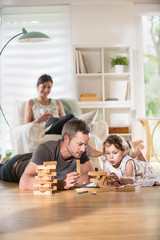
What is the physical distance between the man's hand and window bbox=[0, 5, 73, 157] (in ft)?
11.3

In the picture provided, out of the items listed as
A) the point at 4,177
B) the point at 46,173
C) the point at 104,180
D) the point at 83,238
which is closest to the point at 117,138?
the point at 104,180

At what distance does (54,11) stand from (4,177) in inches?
133

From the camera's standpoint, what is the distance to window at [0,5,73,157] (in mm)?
6293

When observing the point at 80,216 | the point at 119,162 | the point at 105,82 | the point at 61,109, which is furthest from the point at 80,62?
the point at 80,216

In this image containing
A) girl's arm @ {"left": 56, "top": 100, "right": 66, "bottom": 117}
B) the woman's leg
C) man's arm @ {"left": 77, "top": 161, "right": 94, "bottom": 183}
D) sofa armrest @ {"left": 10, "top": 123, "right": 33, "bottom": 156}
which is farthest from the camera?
girl's arm @ {"left": 56, "top": 100, "right": 66, "bottom": 117}

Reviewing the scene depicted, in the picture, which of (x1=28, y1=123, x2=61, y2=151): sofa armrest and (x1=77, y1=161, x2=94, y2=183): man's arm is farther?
(x1=28, y1=123, x2=61, y2=151): sofa armrest

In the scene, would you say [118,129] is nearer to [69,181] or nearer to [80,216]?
[69,181]

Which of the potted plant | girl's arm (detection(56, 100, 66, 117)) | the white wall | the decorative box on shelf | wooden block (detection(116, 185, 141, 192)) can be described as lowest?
wooden block (detection(116, 185, 141, 192))

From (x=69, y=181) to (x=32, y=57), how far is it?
3881 mm

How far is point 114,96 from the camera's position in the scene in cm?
624

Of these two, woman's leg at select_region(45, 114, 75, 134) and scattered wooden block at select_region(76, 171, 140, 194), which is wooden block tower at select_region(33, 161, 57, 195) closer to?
scattered wooden block at select_region(76, 171, 140, 194)

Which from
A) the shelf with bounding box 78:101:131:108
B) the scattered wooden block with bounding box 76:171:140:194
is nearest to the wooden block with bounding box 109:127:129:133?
the shelf with bounding box 78:101:131:108

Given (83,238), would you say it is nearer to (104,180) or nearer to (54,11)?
(104,180)

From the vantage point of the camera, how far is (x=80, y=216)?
199cm
